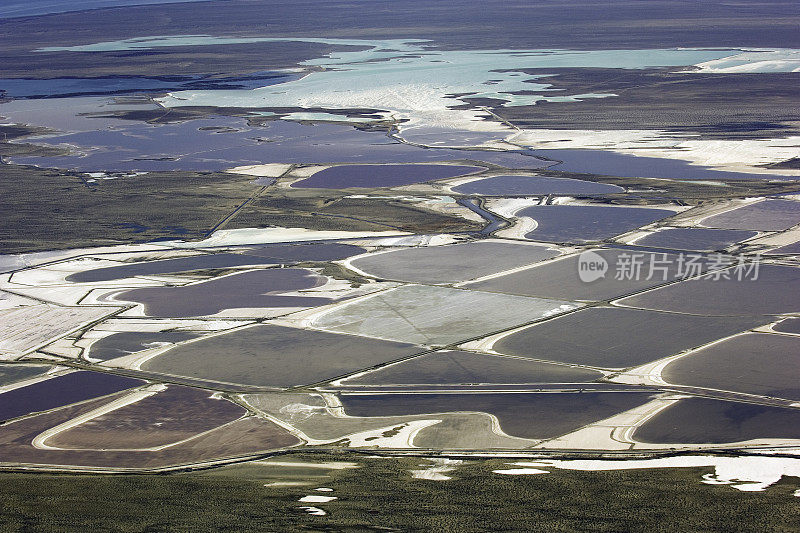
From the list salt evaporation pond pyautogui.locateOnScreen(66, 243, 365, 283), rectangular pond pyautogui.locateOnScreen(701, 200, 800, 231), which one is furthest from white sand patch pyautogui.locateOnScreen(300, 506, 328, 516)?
rectangular pond pyautogui.locateOnScreen(701, 200, 800, 231)

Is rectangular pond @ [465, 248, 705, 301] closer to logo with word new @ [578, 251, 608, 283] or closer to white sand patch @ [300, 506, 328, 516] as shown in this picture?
logo with word new @ [578, 251, 608, 283]

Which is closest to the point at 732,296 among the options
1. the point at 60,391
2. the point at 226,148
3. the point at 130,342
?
the point at 130,342

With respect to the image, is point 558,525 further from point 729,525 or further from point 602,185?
point 602,185

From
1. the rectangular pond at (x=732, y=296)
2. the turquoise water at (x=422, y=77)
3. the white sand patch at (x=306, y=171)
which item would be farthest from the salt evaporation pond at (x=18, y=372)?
the turquoise water at (x=422, y=77)

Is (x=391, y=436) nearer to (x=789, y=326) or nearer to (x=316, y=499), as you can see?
(x=316, y=499)

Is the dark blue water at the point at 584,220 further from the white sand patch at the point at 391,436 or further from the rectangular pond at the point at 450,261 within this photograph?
the white sand patch at the point at 391,436

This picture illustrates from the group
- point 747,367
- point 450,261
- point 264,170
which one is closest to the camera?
point 747,367
